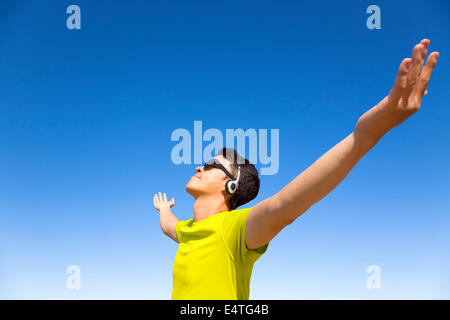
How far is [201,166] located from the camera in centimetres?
305

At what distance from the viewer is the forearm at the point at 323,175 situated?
1.37 m

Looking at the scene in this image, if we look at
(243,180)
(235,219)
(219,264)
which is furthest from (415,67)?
(243,180)

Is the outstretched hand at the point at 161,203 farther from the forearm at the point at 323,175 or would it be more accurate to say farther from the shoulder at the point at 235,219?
the forearm at the point at 323,175

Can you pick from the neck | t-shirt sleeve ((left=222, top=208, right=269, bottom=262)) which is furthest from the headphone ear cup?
t-shirt sleeve ((left=222, top=208, right=269, bottom=262))

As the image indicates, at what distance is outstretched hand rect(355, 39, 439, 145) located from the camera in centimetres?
122

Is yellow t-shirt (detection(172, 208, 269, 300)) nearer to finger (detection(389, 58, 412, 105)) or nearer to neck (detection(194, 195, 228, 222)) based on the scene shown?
neck (detection(194, 195, 228, 222))

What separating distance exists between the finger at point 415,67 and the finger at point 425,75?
0.03 m

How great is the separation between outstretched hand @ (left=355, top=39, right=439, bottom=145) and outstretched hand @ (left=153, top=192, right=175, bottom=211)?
2971mm

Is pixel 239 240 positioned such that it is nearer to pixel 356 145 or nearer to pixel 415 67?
pixel 356 145

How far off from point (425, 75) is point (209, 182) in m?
1.91
